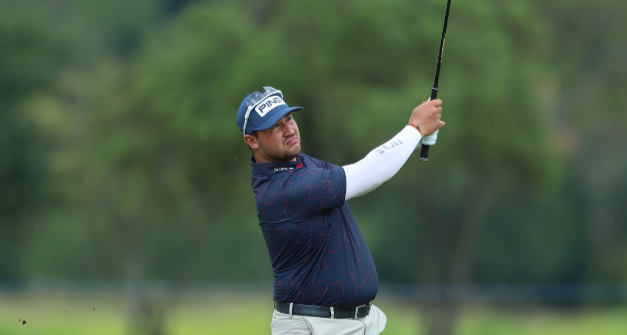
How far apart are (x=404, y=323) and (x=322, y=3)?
32.5ft

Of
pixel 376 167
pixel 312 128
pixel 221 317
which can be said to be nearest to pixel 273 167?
pixel 376 167

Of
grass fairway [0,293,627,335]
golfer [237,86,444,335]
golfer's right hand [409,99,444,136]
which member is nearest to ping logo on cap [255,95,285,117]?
golfer [237,86,444,335]

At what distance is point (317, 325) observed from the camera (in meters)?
4.55

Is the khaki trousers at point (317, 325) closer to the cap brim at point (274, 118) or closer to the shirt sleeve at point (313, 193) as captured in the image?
the shirt sleeve at point (313, 193)

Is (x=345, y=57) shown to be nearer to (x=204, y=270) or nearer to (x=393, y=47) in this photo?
(x=393, y=47)

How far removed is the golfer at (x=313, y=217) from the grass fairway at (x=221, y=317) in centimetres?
1422

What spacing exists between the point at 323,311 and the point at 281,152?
30.5 inches

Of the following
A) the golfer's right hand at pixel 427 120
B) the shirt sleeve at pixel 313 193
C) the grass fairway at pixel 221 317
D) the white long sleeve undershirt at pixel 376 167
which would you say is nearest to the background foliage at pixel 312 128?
the grass fairway at pixel 221 317

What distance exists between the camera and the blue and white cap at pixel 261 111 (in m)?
4.57

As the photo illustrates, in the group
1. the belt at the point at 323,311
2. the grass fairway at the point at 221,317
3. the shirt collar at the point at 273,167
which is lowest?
the grass fairway at the point at 221,317

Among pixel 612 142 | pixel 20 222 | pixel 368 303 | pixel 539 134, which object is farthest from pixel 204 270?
pixel 368 303

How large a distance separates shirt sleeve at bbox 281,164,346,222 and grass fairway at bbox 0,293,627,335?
1443cm

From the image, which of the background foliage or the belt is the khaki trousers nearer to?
the belt

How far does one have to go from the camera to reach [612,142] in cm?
3269
